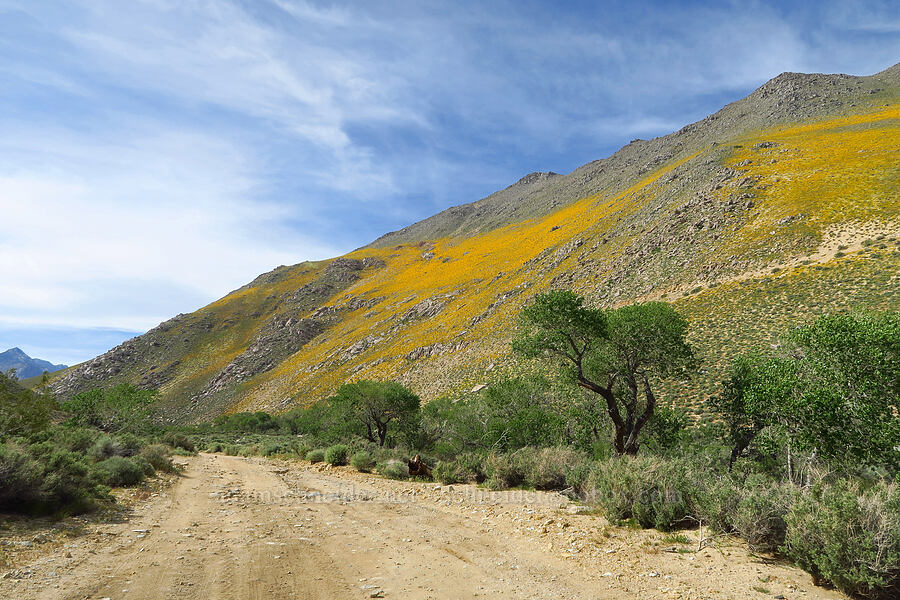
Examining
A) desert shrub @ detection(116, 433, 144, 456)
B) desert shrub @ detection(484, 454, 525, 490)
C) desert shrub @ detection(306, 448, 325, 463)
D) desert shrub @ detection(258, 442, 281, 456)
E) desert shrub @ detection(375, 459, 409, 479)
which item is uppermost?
desert shrub @ detection(116, 433, 144, 456)

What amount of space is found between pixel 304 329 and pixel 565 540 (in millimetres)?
75596

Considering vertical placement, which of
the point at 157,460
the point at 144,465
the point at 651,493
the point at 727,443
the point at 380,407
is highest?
the point at 144,465

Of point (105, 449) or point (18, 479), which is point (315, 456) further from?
point (18, 479)

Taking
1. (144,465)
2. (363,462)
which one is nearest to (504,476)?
(363,462)

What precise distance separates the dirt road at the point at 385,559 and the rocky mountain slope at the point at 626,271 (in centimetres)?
1759

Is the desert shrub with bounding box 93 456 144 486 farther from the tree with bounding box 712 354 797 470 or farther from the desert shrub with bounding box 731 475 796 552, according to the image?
the tree with bounding box 712 354 797 470

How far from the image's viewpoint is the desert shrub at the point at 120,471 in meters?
9.90

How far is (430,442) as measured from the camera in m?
24.5

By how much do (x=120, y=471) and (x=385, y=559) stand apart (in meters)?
8.67

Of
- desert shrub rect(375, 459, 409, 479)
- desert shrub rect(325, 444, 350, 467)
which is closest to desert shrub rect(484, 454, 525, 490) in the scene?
desert shrub rect(375, 459, 409, 479)

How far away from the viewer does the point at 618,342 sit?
574 inches

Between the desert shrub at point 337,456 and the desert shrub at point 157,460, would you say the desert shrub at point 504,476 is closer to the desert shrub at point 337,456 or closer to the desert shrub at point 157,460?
the desert shrub at point 337,456

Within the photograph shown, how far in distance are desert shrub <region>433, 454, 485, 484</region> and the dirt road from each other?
329 centimetres

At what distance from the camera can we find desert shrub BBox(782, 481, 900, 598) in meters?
4.46
